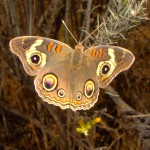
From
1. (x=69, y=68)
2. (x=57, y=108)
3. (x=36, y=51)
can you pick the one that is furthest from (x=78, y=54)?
(x=57, y=108)

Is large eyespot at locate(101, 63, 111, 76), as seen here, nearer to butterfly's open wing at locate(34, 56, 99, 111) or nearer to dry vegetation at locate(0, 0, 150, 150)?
butterfly's open wing at locate(34, 56, 99, 111)

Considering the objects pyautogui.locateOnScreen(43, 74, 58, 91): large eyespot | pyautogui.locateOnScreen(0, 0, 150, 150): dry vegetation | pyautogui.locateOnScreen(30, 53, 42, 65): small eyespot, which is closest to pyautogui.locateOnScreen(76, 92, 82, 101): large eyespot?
pyautogui.locateOnScreen(43, 74, 58, 91): large eyespot

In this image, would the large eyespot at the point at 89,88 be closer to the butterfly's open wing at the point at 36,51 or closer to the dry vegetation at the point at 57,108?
the butterfly's open wing at the point at 36,51

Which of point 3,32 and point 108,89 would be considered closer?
point 108,89

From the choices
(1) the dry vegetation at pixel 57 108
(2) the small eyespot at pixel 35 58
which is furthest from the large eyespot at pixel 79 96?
(1) the dry vegetation at pixel 57 108

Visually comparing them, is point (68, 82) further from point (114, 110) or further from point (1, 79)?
point (1, 79)

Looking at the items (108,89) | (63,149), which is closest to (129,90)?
(108,89)

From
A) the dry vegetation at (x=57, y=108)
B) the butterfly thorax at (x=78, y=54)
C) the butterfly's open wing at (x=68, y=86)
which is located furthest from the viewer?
the dry vegetation at (x=57, y=108)

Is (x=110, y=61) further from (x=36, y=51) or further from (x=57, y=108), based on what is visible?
(x=57, y=108)
